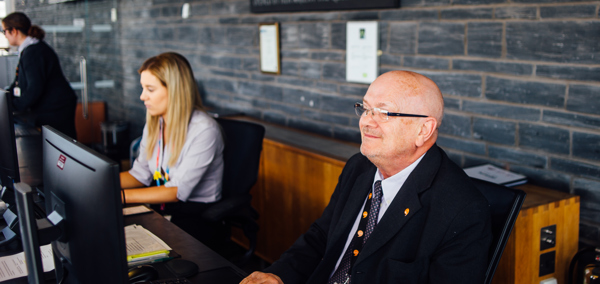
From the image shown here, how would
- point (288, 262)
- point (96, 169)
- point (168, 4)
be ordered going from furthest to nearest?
point (168, 4) < point (288, 262) < point (96, 169)

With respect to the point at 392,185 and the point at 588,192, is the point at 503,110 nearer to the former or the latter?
the point at 588,192

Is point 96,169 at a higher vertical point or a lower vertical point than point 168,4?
lower

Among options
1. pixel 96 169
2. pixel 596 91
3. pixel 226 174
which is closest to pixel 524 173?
pixel 596 91

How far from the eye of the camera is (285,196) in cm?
344

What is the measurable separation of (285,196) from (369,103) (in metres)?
1.84

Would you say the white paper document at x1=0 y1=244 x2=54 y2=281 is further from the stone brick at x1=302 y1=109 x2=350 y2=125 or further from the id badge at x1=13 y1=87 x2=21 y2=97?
the id badge at x1=13 y1=87 x2=21 y2=97

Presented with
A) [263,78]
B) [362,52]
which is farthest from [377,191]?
[263,78]

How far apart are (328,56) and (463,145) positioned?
1151 millimetres

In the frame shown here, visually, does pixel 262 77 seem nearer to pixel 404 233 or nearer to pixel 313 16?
pixel 313 16

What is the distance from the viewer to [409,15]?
294 cm

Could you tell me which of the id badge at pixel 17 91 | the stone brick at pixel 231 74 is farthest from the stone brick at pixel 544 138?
the id badge at pixel 17 91

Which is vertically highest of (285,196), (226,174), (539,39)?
(539,39)

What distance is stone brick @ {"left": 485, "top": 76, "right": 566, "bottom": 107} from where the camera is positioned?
2.33 metres

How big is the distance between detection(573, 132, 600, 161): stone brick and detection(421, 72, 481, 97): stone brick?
51 cm
